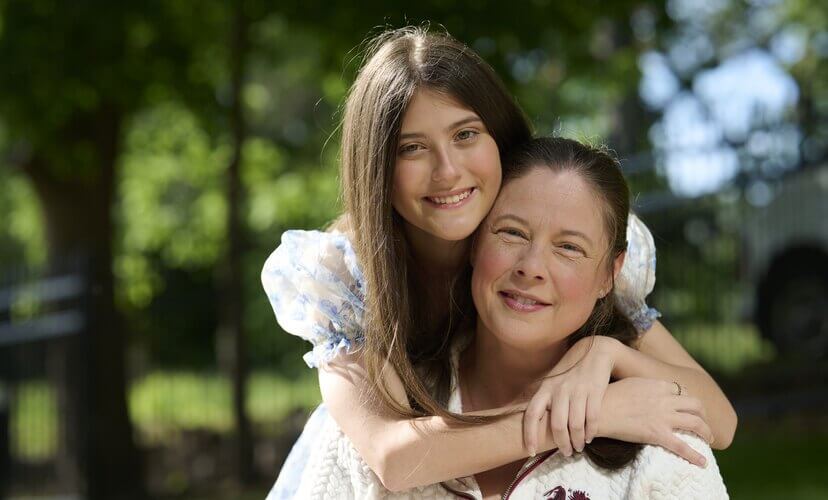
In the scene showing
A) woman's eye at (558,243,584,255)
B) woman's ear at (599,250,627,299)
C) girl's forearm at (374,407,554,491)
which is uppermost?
woman's eye at (558,243,584,255)

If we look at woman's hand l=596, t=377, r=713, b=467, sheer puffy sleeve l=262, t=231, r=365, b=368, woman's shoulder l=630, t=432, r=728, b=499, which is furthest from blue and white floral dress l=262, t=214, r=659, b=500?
woman's shoulder l=630, t=432, r=728, b=499

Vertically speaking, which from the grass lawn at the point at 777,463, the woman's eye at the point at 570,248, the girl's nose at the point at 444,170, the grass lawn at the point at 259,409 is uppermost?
the girl's nose at the point at 444,170

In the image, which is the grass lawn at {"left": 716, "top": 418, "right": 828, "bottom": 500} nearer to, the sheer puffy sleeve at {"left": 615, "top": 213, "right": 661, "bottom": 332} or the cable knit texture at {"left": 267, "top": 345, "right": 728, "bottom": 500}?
the sheer puffy sleeve at {"left": 615, "top": 213, "right": 661, "bottom": 332}

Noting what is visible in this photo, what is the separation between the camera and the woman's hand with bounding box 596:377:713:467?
2.64 m

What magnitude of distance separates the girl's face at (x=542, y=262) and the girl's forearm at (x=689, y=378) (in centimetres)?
17

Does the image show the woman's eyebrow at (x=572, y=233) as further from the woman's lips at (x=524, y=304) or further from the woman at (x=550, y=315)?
the woman's lips at (x=524, y=304)

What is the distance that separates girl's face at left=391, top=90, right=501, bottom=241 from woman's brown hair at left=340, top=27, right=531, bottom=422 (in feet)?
0.11

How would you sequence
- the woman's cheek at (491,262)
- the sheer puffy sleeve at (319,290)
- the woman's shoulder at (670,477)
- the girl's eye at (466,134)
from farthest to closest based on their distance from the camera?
the sheer puffy sleeve at (319,290) < the girl's eye at (466,134) < the woman's cheek at (491,262) < the woman's shoulder at (670,477)

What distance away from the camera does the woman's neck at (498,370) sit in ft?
9.59

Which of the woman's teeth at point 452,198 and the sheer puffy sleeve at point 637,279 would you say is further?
the sheer puffy sleeve at point 637,279

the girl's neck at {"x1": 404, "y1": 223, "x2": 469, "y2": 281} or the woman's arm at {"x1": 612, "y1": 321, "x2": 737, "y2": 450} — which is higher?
the girl's neck at {"x1": 404, "y1": 223, "x2": 469, "y2": 281}

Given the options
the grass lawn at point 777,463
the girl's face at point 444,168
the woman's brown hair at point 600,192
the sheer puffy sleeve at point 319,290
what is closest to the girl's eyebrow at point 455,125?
the girl's face at point 444,168

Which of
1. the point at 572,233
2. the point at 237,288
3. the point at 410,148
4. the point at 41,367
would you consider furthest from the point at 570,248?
the point at 41,367

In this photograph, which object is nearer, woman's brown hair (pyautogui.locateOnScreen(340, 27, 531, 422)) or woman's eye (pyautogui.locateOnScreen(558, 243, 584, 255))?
woman's eye (pyautogui.locateOnScreen(558, 243, 584, 255))
